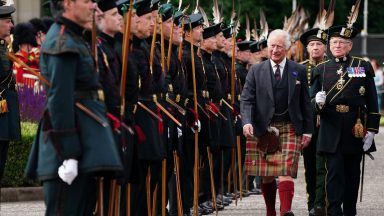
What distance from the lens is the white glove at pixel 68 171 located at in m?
8.02

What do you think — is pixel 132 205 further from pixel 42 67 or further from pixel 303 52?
pixel 303 52

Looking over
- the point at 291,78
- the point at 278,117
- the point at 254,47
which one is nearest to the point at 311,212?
the point at 278,117

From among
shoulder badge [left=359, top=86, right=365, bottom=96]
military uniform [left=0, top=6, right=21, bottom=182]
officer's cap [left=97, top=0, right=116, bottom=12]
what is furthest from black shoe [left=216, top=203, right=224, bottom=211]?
officer's cap [left=97, top=0, right=116, bottom=12]

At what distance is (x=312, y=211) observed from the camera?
45.4 feet

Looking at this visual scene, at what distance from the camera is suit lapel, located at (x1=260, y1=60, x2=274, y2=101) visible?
12.3 meters

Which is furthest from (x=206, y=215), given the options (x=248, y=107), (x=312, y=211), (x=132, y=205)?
(x=132, y=205)

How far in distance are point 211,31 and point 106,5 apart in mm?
5261

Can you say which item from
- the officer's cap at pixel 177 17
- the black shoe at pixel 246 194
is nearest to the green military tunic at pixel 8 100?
the officer's cap at pixel 177 17

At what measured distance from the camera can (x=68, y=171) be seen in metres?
8.02

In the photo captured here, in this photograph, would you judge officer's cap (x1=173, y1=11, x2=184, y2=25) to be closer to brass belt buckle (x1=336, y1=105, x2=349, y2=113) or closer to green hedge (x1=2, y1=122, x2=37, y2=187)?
brass belt buckle (x1=336, y1=105, x2=349, y2=113)

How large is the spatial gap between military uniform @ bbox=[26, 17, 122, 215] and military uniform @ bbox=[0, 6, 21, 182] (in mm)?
4087

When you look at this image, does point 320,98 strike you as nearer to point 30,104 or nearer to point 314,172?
point 314,172

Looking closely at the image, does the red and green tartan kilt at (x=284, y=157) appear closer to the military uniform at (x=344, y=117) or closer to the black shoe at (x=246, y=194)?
the military uniform at (x=344, y=117)

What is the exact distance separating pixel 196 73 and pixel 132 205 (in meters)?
2.91
